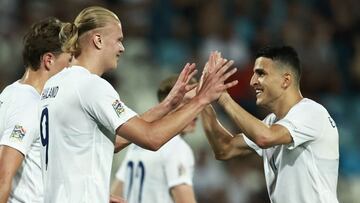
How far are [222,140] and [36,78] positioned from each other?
4.64ft

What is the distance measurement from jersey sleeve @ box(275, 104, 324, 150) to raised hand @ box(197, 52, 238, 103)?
59 cm

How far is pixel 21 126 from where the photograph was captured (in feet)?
19.5

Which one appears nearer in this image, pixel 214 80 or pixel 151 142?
pixel 151 142

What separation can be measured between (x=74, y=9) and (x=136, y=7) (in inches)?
39.1

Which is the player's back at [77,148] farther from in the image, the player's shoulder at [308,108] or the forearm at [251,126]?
the player's shoulder at [308,108]

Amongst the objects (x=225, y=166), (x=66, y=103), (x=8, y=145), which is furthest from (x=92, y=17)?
(x=225, y=166)

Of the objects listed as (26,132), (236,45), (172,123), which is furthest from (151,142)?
(236,45)

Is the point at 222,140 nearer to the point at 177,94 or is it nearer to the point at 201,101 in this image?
the point at 177,94

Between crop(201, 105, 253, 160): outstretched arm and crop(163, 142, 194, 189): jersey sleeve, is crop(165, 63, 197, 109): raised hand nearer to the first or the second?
crop(201, 105, 253, 160): outstretched arm

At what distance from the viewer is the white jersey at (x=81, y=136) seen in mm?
5234

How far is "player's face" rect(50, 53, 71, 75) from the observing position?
625cm

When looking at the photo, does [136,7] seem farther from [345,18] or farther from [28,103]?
[28,103]

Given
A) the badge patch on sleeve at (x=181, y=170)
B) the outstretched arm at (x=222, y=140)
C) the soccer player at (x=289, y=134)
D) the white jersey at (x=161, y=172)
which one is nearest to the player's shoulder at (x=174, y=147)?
the white jersey at (x=161, y=172)

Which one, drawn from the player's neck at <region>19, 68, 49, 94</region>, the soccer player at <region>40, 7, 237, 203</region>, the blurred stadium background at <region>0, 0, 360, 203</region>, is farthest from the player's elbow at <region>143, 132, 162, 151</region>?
the blurred stadium background at <region>0, 0, 360, 203</region>
